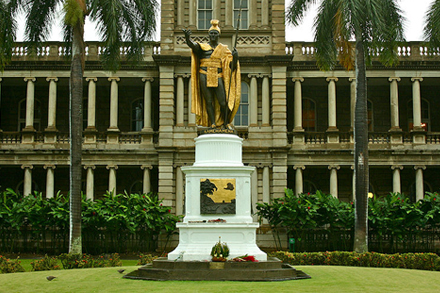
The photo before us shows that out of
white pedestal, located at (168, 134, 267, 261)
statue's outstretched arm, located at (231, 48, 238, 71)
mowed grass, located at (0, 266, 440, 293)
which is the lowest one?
mowed grass, located at (0, 266, 440, 293)

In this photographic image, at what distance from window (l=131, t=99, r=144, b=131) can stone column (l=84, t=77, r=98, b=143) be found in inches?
123

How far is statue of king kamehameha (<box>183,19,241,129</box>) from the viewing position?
14.3 meters

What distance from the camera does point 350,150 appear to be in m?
31.0

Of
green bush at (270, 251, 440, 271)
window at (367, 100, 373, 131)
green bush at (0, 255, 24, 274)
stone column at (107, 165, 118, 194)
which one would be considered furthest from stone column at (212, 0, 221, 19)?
green bush at (0, 255, 24, 274)

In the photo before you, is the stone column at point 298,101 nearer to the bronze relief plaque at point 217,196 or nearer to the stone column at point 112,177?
the stone column at point 112,177

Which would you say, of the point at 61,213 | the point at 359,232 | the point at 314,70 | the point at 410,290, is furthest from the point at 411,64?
the point at 410,290

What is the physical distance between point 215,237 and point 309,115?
73.6 ft

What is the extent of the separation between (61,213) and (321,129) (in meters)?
16.9

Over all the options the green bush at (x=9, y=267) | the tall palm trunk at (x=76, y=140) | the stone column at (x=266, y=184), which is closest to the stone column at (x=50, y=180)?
the stone column at (x=266, y=184)

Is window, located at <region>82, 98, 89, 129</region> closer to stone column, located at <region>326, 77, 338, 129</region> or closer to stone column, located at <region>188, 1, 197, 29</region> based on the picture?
stone column, located at <region>188, 1, 197, 29</region>

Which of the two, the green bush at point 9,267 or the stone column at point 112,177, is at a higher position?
the stone column at point 112,177

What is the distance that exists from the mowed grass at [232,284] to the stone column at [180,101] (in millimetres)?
17774

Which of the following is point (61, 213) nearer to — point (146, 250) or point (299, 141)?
point (146, 250)

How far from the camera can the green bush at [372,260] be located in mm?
16047
